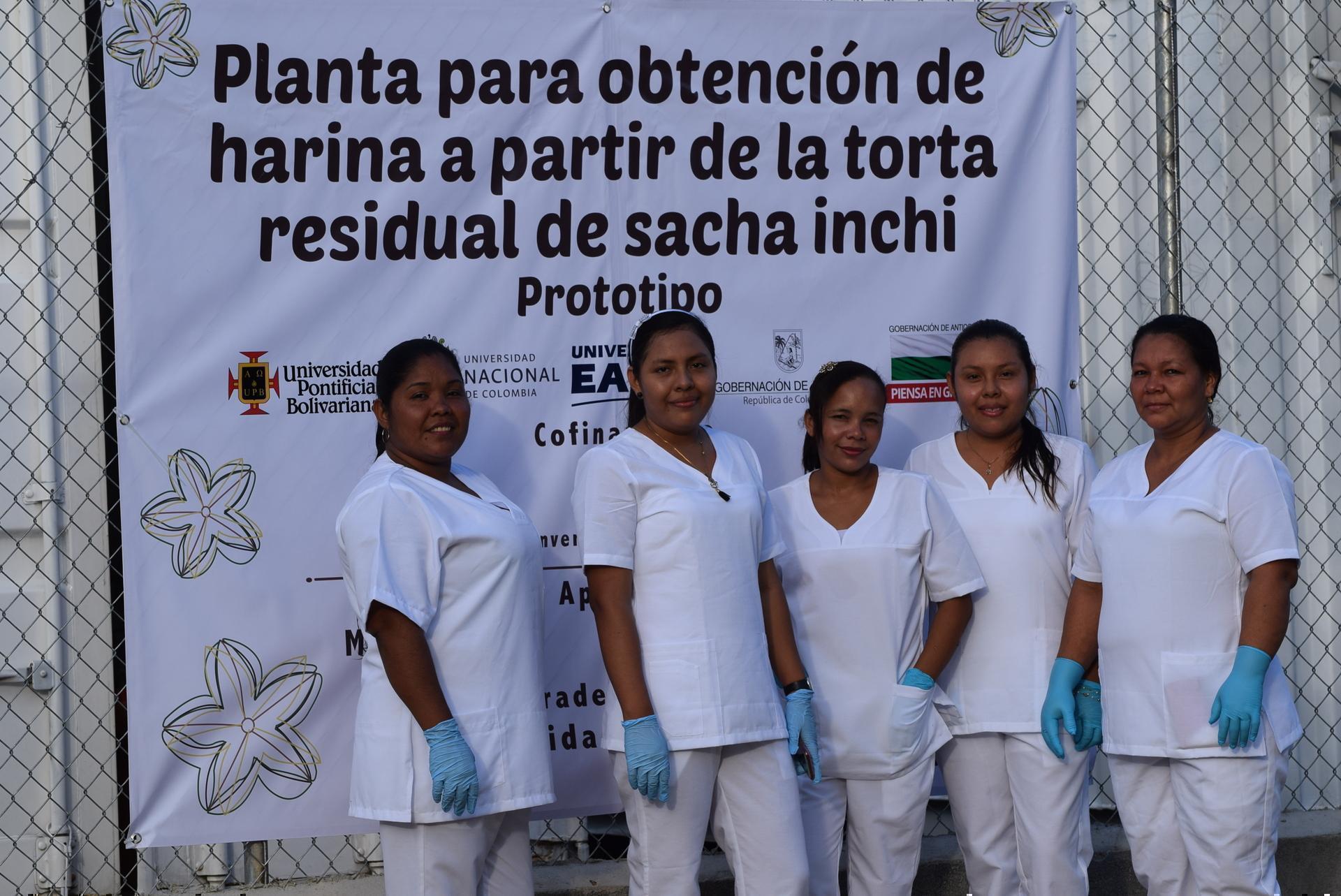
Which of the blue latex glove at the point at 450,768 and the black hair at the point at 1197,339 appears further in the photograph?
the black hair at the point at 1197,339

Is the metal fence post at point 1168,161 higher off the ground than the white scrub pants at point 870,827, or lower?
higher

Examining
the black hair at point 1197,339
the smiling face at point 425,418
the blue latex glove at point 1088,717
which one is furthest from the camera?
the blue latex glove at point 1088,717

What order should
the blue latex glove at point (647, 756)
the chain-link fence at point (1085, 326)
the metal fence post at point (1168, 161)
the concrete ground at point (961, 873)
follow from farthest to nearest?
the metal fence post at point (1168, 161), the concrete ground at point (961, 873), the chain-link fence at point (1085, 326), the blue latex glove at point (647, 756)

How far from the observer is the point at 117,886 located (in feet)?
12.1

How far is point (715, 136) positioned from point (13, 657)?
2473 mm

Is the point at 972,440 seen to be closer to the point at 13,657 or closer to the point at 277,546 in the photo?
the point at 277,546

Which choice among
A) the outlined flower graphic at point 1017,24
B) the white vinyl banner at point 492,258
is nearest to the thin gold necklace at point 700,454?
the white vinyl banner at point 492,258

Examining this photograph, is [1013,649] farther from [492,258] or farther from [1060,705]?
[492,258]

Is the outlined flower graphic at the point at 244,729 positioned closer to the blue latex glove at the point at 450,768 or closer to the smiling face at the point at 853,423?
the blue latex glove at the point at 450,768

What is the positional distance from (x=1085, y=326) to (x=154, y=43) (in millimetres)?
2935

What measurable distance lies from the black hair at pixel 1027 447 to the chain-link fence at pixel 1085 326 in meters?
0.89

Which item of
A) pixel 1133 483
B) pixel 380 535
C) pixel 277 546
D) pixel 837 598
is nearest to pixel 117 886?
pixel 277 546

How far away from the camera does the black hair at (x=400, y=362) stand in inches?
115

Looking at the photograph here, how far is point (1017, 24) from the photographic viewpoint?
3.84 m
